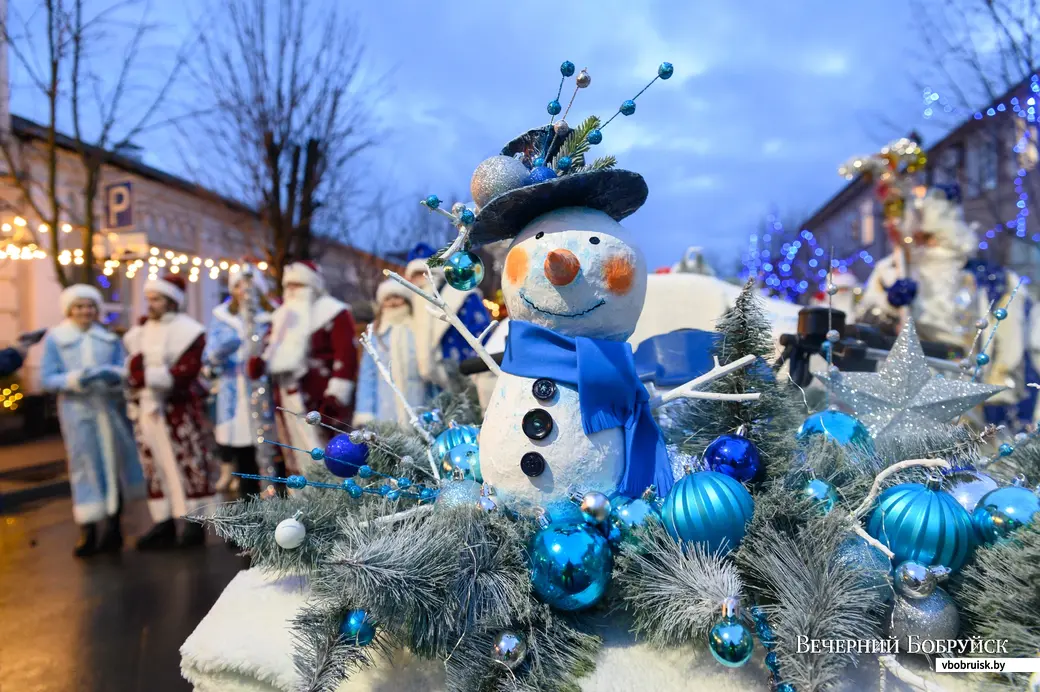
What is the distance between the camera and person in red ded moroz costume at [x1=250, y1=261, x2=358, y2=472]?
3.62 meters

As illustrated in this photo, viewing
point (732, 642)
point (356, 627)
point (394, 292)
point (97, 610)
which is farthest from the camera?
point (394, 292)

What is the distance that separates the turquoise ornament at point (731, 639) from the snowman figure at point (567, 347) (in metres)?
0.36

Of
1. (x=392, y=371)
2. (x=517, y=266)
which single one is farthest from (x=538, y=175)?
(x=392, y=371)

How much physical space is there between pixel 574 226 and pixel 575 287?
5.2 inches

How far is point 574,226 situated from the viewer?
1329 millimetres

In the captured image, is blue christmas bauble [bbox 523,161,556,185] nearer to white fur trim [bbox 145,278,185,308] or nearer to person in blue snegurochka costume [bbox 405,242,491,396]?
person in blue snegurochka costume [bbox 405,242,491,396]

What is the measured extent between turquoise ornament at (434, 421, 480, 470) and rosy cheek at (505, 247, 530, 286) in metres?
0.46

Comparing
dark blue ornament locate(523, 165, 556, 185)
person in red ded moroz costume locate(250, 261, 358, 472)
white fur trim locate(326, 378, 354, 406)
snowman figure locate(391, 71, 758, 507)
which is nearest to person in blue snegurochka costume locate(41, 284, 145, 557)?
person in red ded moroz costume locate(250, 261, 358, 472)

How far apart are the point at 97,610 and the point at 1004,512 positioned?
3310 millimetres

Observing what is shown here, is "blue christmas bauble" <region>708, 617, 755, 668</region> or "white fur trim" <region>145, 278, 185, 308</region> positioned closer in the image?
"blue christmas bauble" <region>708, 617, 755, 668</region>

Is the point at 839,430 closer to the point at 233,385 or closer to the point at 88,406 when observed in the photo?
the point at 233,385

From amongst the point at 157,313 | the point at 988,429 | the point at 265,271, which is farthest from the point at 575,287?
the point at 265,271

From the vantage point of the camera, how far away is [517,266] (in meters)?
1.35

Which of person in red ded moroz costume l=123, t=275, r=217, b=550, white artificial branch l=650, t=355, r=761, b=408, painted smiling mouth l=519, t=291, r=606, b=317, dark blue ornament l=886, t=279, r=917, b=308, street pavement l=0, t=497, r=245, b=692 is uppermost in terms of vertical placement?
dark blue ornament l=886, t=279, r=917, b=308
